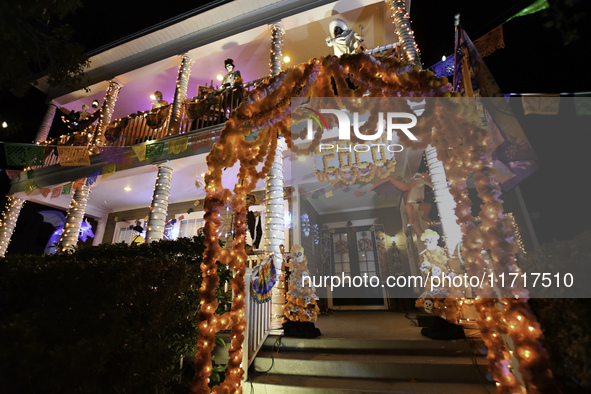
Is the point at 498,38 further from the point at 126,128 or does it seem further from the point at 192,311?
the point at 126,128

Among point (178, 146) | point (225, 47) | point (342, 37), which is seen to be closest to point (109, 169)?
point (178, 146)

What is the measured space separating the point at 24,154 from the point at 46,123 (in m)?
3.23

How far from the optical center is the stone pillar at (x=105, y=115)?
8.77 metres

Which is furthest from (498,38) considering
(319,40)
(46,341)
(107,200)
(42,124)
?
(42,124)

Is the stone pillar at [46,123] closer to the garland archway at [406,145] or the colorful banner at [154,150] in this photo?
the colorful banner at [154,150]

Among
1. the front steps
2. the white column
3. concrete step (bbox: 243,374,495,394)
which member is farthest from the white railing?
the white column

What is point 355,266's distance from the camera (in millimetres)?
10273

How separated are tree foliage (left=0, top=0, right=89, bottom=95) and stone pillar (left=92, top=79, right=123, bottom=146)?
19.2 feet

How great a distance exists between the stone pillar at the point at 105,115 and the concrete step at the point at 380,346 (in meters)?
9.14

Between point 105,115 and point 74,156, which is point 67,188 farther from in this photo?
point 105,115

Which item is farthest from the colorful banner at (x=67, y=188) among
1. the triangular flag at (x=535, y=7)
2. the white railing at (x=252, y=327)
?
the triangular flag at (x=535, y=7)

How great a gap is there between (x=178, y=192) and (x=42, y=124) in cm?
667

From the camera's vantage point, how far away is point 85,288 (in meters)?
2.64

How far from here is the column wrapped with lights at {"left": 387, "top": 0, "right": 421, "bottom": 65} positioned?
592 cm
